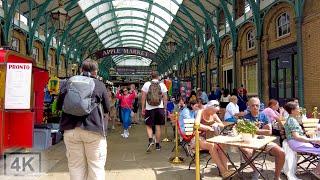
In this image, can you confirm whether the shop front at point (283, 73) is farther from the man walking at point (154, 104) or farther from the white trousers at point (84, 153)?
the white trousers at point (84, 153)

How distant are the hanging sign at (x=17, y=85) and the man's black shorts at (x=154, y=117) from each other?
8.71ft

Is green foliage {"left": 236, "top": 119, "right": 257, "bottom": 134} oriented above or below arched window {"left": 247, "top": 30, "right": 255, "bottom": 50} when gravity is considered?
below

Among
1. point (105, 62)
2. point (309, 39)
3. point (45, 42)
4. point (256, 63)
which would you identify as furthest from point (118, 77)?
point (309, 39)

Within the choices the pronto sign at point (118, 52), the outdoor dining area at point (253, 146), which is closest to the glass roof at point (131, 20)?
the pronto sign at point (118, 52)

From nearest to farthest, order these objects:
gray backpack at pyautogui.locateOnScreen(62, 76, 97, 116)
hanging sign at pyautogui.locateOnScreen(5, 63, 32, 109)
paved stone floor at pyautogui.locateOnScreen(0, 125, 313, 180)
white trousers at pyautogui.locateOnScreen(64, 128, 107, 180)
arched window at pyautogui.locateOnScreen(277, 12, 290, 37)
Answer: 1. gray backpack at pyautogui.locateOnScreen(62, 76, 97, 116)
2. white trousers at pyautogui.locateOnScreen(64, 128, 107, 180)
3. paved stone floor at pyautogui.locateOnScreen(0, 125, 313, 180)
4. hanging sign at pyautogui.locateOnScreen(5, 63, 32, 109)
5. arched window at pyautogui.locateOnScreen(277, 12, 290, 37)

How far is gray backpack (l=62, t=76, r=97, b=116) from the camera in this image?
4.09 metres

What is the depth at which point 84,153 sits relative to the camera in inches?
172

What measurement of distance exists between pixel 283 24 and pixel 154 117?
27.0 feet

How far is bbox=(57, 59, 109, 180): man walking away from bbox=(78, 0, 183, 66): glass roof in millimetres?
20977

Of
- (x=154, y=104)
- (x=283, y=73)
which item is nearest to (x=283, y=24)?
(x=283, y=73)

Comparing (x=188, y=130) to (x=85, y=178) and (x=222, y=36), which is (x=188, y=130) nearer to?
(x=85, y=178)

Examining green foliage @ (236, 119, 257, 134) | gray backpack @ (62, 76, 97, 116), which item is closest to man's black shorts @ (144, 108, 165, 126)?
green foliage @ (236, 119, 257, 134)

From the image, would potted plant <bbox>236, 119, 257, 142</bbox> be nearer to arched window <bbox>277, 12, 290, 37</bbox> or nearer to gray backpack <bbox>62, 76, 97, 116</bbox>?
gray backpack <bbox>62, 76, 97, 116</bbox>

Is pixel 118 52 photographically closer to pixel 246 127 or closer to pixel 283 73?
pixel 283 73
